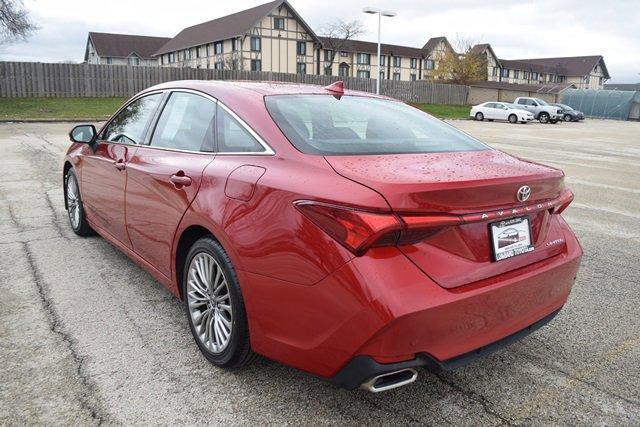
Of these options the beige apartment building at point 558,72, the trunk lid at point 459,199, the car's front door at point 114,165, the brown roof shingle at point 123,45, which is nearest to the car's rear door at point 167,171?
the car's front door at point 114,165

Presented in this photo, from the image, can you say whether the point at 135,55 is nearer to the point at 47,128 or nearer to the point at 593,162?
the point at 47,128

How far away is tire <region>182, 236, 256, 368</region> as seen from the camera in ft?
8.61

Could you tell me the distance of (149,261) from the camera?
11.8ft

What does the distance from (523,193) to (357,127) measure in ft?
3.41

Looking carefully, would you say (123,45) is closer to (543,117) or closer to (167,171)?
(543,117)

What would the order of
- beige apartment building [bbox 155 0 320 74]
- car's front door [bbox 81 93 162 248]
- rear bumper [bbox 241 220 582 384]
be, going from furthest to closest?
1. beige apartment building [bbox 155 0 320 74]
2. car's front door [bbox 81 93 162 248]
3. rear bumper [bbox 241 220 582 384]

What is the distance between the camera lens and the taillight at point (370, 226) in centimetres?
206

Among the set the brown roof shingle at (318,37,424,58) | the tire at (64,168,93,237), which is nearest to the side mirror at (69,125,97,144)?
the tire at (64,168,93,237)

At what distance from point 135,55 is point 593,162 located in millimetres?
76768

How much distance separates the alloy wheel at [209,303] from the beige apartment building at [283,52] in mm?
53118

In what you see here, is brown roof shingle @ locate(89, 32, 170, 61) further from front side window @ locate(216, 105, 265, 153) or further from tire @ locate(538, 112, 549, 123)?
front side window @ locate(216, 105, 265, 153)

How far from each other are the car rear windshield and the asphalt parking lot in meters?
1.24

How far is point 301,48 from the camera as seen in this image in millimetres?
59438

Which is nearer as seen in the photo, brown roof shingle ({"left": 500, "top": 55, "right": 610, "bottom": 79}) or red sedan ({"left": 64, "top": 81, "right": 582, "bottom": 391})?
red sedan ({"left": 64, "top": 81, "right": 582, "bottom": 391})
